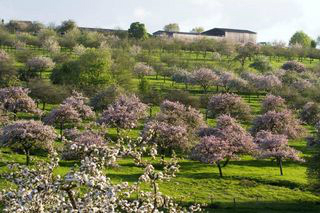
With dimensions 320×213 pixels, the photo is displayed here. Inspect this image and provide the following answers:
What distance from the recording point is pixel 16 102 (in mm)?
83500

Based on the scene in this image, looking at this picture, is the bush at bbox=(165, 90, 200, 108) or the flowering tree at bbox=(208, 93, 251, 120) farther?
the bush at bbox=(165, 90, 200, 108)

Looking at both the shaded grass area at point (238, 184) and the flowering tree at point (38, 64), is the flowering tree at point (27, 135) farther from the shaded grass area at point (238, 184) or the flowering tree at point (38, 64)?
the flowering tree at point (38, 64)

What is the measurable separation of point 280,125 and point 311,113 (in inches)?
688

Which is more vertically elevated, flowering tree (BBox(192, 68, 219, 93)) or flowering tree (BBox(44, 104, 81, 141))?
flowering tree (BBox(192, 68, 219, 93))

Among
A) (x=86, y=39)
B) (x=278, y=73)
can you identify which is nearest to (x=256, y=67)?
(x=278, y=73)

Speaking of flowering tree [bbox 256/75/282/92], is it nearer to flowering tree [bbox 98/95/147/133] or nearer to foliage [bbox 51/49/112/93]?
foliage [bbox 51/49/112/93]

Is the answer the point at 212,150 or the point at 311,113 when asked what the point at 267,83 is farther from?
the point at 212,150

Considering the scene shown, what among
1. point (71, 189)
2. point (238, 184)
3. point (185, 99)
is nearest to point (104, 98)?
point (185, 99)

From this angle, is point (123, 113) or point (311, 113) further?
point (311, 113)

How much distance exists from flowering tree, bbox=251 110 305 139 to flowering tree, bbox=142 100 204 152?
1091cm

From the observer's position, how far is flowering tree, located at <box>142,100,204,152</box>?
218ft

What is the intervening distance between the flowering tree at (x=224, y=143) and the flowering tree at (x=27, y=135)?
2143 cm

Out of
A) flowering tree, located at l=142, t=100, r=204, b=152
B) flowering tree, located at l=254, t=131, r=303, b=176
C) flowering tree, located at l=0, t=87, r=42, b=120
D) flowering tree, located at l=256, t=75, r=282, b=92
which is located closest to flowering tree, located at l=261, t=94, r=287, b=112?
flowering tree, located at l=142, t=100, r=204, b=152

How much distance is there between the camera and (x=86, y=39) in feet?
578
